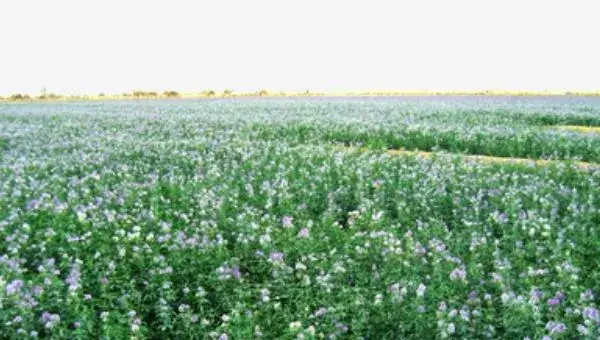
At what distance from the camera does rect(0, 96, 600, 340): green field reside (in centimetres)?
568

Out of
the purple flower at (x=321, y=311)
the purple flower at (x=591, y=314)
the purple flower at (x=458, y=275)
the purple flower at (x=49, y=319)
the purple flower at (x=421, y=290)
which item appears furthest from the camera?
the purple flower at (x=458, y=275)

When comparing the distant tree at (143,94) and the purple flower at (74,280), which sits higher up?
the purple flower at (74,280)

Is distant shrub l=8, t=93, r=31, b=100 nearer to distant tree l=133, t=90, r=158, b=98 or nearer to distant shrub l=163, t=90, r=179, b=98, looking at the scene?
distant tree l=133, t=90, r=158, b=98

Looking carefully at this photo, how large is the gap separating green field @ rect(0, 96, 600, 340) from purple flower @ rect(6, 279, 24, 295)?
2cm

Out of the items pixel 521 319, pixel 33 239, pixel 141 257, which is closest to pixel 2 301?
pixel 141 257

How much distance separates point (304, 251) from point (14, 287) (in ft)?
9.41

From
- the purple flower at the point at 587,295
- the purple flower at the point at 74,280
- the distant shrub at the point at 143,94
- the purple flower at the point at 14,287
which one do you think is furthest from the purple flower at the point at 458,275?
the distant shrub at the point at 143,94

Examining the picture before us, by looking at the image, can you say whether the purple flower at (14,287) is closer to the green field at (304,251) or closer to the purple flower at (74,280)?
the green field at (304,251)

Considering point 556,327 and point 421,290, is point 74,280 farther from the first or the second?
point 556,327

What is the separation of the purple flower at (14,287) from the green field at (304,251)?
2cm

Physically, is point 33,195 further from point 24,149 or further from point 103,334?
point 24,149

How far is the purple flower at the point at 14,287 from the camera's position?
19.0 ft

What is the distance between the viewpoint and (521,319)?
536 cm

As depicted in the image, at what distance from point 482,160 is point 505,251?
7176 mm
